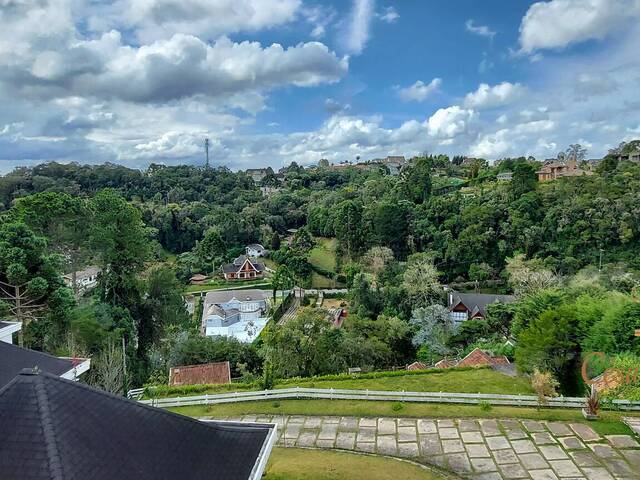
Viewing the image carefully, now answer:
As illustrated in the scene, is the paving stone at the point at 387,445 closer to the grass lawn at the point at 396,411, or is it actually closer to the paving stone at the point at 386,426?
the paving stone at the point at 386,426

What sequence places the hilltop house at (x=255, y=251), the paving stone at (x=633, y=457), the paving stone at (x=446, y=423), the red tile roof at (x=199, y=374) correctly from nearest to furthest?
the paving stone at (x=633, y=457), the paving stone at (x=446, y=423), the red tile roof at (x=199, y=374), the hilltop house at (x=255, y=251)

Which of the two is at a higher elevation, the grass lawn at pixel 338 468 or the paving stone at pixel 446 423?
the grass lawn at pixel 338 468

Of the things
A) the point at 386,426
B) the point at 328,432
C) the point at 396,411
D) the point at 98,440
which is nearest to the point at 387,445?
the point at 386,426

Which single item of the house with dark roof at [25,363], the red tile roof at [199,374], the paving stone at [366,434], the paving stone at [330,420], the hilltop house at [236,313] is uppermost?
the house with dark roof at [25,363]

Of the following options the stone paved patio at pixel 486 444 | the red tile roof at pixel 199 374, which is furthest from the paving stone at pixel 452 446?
the red tile roof at pixel 199 374

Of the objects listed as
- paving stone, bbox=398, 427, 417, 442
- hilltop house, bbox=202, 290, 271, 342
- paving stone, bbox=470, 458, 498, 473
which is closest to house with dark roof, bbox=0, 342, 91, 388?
paving stone, bbox=398, 427, 417, 442

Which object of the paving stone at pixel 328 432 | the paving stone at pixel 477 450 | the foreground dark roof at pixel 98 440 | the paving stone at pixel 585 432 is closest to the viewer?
the foreground dark roof at pixel 98 440

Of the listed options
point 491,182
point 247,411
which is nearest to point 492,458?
point 247,411
